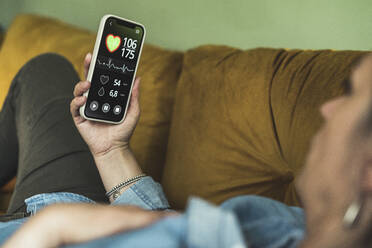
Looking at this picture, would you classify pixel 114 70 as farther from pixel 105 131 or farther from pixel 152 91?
pixel 152 91

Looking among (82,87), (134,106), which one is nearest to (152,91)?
(134,106)

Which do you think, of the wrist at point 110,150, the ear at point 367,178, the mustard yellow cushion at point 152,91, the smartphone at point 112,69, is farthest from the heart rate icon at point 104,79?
the ear at point 367,178

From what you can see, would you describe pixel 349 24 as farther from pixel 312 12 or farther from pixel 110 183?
pixel 110 183

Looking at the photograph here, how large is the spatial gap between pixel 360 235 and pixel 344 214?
27 mm

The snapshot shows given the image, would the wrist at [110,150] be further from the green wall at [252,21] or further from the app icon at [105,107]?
the green wall at [252,21]

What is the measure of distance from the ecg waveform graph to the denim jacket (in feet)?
0.83

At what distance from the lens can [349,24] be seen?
957mm

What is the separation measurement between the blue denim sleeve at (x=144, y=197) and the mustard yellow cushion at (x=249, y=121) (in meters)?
0.13

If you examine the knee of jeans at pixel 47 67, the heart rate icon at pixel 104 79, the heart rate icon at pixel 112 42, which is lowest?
the knee of jeans at pixel 47 67

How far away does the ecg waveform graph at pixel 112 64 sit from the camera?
2.66ft

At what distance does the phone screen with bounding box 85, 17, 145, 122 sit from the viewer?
81 cm

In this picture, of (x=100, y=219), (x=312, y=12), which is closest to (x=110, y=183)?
(x=100, y=219)

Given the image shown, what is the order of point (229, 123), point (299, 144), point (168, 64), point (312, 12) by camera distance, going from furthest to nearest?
point (168, 64), point (312, 12), point (229, 123), point (299, 144)

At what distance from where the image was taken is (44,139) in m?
0.98
